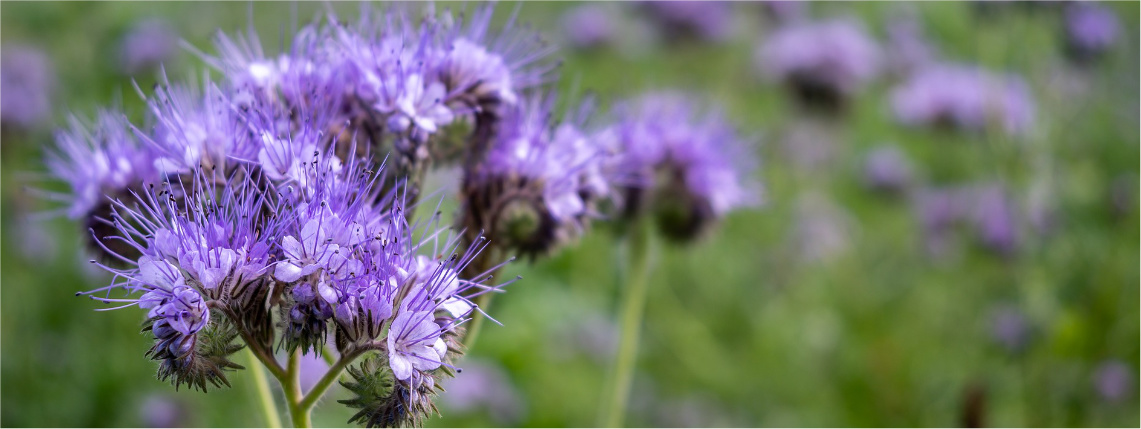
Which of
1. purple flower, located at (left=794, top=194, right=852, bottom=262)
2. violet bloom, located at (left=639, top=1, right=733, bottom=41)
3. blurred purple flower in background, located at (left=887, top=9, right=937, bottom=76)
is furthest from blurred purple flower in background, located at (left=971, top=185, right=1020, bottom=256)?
violet bloom, located at (left=639, top=1, right=733, bottom=41)

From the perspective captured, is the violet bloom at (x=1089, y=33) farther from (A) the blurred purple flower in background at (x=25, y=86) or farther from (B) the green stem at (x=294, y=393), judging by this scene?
(A) the blurred purple flower in background at (x=25, y=86)

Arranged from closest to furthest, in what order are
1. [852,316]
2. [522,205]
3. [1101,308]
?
[522,205] < [1101,308] < [852,316]

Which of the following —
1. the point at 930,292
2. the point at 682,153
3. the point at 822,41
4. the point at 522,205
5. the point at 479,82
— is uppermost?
the point at 822,41

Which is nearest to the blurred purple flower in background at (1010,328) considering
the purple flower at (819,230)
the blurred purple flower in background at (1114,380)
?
the blurred purple flower in background at (1114,380)

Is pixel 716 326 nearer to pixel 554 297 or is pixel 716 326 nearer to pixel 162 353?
pixel 554 297

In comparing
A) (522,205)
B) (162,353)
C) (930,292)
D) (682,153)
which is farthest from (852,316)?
(162,353)

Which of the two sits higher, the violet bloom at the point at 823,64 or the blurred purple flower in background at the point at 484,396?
the violet bloom at the point at 823,64
